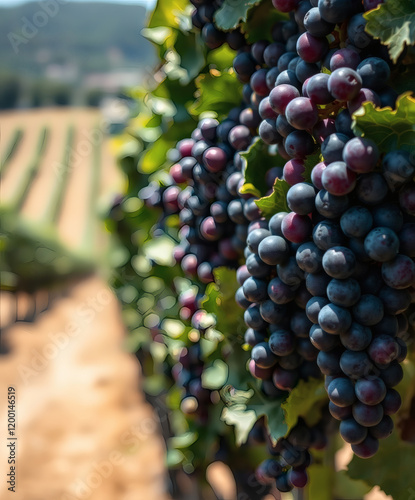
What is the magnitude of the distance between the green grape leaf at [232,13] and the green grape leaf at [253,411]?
69 centimetres

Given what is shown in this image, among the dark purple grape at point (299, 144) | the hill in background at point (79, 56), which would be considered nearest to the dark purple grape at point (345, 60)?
the dark purple grape at point (299, 144)

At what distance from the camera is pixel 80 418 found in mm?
4664

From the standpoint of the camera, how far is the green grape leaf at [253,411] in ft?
3.31

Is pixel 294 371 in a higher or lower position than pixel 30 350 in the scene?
higher

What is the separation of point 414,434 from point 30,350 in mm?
6371

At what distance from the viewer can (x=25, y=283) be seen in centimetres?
940

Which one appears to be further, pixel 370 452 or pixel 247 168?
pixel 247 168

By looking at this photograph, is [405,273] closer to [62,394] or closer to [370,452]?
[370,452]

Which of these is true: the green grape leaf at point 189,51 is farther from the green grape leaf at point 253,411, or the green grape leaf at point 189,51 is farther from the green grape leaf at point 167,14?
the green grape leaf at point 253,411

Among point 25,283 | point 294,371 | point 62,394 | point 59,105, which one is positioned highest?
point 294,371

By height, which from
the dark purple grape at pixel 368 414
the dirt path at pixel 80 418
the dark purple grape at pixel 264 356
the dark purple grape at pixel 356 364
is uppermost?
the dark purple grape at pixel 356 364

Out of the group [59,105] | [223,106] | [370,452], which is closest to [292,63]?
[223,106]

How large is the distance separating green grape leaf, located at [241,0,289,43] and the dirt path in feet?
9.08

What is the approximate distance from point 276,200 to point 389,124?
0.72 feet
